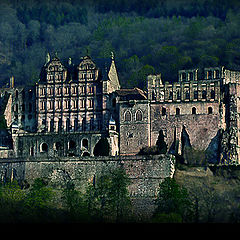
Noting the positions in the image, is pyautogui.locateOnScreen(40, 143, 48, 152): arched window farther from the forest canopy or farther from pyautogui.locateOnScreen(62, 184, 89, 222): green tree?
the forest canopy

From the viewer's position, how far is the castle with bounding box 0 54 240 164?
212 feet

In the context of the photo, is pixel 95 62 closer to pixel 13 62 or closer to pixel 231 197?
pixel 231 197

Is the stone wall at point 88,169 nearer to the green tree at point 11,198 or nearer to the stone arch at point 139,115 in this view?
the green tree at point 11,198

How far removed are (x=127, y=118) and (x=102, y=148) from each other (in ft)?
17.0

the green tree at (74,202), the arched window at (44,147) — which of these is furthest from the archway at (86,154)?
the green tree at (74,202)

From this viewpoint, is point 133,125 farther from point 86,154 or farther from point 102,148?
point 86,154

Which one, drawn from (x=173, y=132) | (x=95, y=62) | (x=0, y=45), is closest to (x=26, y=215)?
(x=173, y=132)

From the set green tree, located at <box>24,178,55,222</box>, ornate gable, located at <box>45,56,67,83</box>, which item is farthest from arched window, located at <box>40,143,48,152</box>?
ornate gable, located at <box>45,56,67,83</box>

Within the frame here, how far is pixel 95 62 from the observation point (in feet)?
235

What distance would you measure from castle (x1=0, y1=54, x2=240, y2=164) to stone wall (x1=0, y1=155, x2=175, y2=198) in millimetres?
2922

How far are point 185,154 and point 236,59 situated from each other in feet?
118

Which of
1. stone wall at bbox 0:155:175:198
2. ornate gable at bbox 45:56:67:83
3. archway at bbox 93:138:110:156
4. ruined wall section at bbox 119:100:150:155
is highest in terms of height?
ornate gable at bbox 45:56:67:83

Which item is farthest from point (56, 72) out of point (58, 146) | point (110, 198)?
point (110, 198)

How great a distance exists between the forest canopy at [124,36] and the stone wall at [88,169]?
104ft
